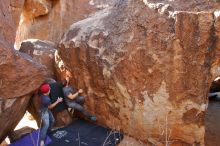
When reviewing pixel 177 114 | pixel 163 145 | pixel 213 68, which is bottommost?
pixel 163 145

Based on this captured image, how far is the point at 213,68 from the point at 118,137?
158 cm

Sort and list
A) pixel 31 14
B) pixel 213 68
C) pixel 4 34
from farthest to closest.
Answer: pixel 31 14 < pixel 4 34 < pixel 213 68

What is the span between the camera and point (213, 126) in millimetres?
5688

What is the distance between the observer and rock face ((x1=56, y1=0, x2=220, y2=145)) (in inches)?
156

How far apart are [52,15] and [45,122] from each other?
5.51 m

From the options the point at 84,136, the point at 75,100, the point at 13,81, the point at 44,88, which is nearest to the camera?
the point at 13,81

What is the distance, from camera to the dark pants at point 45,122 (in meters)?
4.36

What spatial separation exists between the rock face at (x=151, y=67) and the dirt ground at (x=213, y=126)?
1.03m

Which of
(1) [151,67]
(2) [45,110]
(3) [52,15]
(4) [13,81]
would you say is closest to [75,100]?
(2) [45,110]

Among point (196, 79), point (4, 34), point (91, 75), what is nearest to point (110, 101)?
point (91, 75)

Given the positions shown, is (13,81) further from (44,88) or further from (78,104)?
(78,104)

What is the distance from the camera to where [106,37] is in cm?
465

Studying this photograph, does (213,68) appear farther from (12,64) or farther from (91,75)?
(12,64)

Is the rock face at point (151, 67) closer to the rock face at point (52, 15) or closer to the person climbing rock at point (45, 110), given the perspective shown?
the person climbing rock at point (45, 110)
